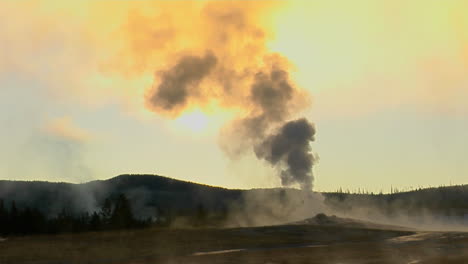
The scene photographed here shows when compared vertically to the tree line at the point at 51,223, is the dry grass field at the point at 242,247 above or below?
below

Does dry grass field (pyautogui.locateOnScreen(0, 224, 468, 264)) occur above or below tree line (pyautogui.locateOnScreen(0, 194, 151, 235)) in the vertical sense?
below

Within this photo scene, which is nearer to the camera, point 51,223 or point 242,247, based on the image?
point 242,247

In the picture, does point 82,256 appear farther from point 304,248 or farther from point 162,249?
point 304,248

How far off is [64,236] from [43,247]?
9.72 m

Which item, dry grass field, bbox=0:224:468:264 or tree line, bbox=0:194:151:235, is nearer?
dry grass field, bbox=0:224:468:264

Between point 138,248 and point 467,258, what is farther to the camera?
point 138,248

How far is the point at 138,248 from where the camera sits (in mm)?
53562

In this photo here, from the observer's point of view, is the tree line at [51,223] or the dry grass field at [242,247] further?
the tree line at [51,223]

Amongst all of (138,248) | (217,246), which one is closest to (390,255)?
(217,246)

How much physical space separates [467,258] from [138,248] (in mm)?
21020

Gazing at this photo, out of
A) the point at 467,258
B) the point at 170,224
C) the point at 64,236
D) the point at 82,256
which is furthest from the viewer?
the point at 170,224

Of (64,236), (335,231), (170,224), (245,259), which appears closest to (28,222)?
(170,224)

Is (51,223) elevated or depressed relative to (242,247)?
elevated

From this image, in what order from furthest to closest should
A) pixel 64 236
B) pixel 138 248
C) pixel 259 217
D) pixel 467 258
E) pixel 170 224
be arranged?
pixel 259 217 < pixel 170 224 < pixel 64 236 < pixel 138 248 < pixel 467 258
